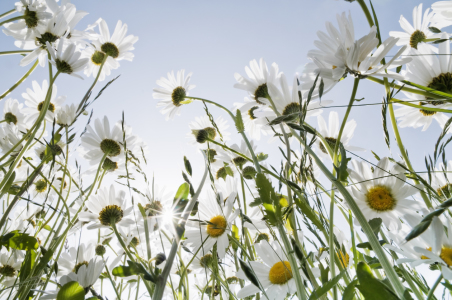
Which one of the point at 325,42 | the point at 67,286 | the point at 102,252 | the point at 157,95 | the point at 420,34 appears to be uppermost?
the point at 420,34

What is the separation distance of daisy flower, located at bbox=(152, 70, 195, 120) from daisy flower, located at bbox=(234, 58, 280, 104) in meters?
0.52

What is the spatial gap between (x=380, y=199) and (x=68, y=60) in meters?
0.95

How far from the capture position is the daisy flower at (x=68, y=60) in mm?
911

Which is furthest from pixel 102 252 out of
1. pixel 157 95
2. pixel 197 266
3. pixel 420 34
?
pixel 420 34

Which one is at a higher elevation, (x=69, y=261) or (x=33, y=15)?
(x=33, y=15)

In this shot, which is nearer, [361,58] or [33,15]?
[361,58]

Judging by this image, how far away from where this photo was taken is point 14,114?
1.46 meters

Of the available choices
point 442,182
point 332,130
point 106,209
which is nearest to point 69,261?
point 106,209

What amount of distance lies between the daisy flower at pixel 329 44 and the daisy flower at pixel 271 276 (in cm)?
29

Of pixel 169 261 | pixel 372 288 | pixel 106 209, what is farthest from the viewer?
pixel 106 209

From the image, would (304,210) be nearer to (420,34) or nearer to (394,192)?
(394,192)

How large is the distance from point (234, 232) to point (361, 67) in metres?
0.41

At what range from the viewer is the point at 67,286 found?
41cm

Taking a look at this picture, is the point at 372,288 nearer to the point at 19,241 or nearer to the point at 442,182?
the point at 19,241
